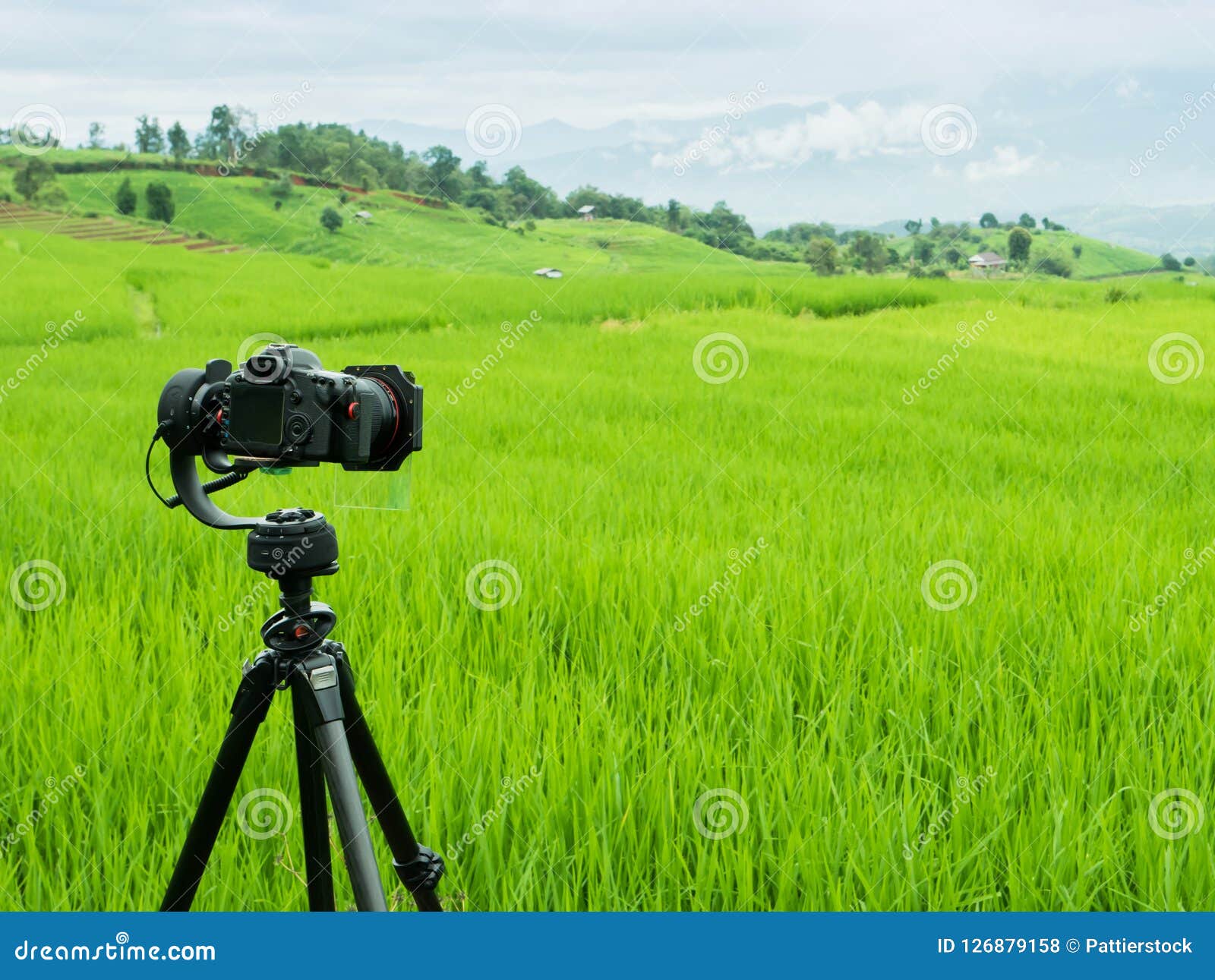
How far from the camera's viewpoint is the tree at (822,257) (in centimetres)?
2073

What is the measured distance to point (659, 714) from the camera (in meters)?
2.53

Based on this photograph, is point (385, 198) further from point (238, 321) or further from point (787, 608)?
point (787, 608)

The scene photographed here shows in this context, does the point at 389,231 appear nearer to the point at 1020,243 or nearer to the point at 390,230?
the point at 390,230

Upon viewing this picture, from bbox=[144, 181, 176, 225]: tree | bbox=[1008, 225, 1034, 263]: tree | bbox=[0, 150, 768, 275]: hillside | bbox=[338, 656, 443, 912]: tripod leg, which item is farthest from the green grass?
bbox=[144, 181, 176, 225]: tree

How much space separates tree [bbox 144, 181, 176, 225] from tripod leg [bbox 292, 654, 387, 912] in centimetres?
3021

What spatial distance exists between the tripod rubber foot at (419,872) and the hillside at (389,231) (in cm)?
1868

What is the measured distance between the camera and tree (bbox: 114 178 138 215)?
27.1m

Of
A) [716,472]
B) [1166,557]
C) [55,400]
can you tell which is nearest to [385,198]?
[55,400]

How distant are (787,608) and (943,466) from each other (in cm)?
310

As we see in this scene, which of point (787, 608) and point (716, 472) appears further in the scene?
point (716, 472)

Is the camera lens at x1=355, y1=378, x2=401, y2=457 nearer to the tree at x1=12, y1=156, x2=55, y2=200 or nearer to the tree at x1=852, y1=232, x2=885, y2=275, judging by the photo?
the tree at x1=852, y1=232, x2=885, y2=275

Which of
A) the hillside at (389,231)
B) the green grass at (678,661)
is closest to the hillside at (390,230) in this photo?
the hillside at (389,231)

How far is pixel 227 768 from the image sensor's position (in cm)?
157

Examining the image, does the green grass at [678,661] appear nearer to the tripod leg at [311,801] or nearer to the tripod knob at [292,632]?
the tripod knob at [292,632]
